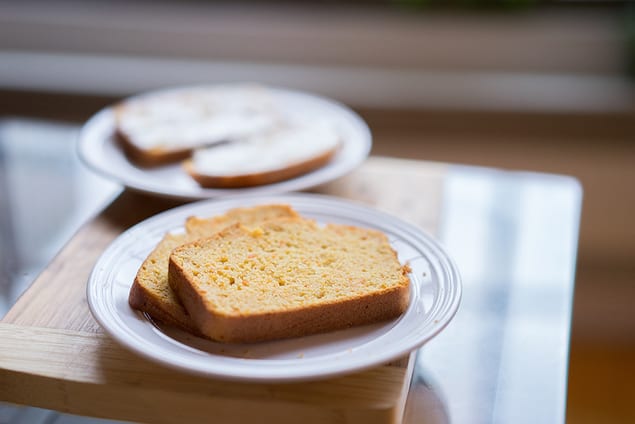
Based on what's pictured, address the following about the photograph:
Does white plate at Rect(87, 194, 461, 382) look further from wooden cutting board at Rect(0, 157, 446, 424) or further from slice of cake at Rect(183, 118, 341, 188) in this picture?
slice of cake at Rect(183, 118, 341, 188)

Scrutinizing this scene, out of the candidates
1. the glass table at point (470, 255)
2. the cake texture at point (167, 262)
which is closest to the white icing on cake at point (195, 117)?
the glass table at point (470, 255)

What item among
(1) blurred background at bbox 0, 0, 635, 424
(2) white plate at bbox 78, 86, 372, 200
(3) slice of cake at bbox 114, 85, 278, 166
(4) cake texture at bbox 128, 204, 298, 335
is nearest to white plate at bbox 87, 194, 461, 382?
(4) cake texture at bbox 128, 204, 298, 335

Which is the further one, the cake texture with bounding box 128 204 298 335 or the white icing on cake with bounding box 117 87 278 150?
the white icing on cake with bounding box 117 87 278 150

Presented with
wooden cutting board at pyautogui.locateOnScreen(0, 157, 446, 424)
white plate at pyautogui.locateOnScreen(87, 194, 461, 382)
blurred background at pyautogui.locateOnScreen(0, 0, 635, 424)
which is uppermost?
blurred background at pyautogui.locateOnScreen(0, 0, 635, 424)

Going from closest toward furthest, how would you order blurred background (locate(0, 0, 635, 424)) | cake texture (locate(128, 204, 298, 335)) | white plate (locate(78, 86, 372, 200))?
cake texture (locate(128, 204, 298, 335)) < white plate (locate(78, 86, 372, 200)) < blurred background (locate(0, 0, 635, 424))

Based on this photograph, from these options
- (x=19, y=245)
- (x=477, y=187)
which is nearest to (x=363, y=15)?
(x=477, y=187)

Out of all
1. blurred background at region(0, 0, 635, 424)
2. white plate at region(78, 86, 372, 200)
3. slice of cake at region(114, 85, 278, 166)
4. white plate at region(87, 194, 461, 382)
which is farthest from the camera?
blurred background at region(0, 0, 635, 424)

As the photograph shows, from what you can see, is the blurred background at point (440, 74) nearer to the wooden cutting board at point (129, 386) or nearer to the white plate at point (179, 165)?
the white plate at point (179, 165)

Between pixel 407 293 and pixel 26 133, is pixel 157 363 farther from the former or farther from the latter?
pixel 26 133
